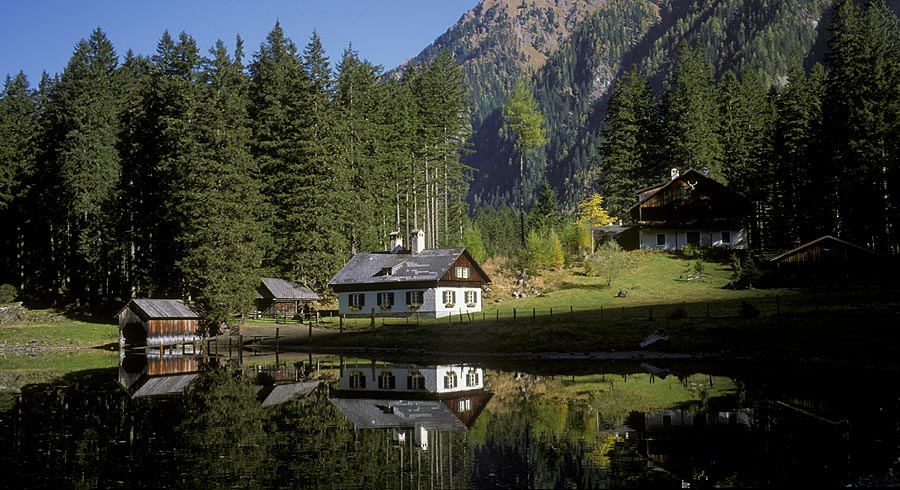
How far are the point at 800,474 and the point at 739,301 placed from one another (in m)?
41.0

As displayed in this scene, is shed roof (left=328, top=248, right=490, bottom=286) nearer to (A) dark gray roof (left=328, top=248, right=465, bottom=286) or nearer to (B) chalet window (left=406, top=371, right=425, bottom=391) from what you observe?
(A) dark gray roof (left=328, top=248, right=465, bottom=286)

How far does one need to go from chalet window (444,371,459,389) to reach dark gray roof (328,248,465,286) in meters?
26.2

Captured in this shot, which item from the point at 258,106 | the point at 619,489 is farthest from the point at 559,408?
the point at 258,106

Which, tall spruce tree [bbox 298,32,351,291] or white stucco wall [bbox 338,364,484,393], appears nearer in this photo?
white stucco wall [bbox 338,364,484,393]

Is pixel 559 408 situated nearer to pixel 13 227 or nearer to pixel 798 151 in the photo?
pixel 798 151

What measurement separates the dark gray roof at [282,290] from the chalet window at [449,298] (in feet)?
39.7

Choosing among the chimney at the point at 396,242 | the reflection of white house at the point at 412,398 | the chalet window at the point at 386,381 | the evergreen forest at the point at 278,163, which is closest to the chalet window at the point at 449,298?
the chimney at the point at 396,242

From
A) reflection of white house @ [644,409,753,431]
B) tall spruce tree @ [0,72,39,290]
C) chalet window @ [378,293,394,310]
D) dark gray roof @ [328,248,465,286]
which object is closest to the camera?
reflection of white house @ [644,409,753,431]

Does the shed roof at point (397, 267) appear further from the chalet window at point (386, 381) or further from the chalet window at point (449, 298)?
the chalet window at point (386, 381)

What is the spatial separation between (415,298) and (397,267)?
11.4 feet

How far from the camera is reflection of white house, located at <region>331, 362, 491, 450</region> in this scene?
79.9 ft

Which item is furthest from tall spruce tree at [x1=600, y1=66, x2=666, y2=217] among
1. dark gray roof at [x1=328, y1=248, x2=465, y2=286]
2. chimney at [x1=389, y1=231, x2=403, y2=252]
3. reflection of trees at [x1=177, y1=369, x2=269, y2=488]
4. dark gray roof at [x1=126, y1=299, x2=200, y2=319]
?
reflection of trees at [x1=177, y1=369, x2=269, y2=488]

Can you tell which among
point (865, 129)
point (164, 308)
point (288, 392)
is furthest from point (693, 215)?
point (288, 392)

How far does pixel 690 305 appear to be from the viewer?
5481 centimetres
